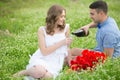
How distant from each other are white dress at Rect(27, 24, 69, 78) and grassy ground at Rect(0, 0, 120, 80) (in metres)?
0.32

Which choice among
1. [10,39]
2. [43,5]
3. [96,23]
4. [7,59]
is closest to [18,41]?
[10,39]

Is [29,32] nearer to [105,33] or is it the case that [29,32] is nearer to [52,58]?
[52,58]

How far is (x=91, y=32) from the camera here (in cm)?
1423

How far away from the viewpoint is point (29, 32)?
14.2 m

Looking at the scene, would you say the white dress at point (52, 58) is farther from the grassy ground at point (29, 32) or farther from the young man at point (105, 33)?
the young man at point (105, 33)

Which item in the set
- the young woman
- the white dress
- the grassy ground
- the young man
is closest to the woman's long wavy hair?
the young woman

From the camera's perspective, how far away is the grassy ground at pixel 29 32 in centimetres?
835

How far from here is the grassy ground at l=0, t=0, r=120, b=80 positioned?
8352 millimetres

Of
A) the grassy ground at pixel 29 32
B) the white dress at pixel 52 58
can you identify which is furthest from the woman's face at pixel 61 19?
the grassy ground at pixel 29 32

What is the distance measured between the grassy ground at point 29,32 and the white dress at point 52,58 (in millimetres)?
316

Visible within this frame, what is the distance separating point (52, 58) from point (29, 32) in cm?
476

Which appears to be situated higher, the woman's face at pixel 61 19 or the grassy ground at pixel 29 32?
the woman's face at pixel 61 19

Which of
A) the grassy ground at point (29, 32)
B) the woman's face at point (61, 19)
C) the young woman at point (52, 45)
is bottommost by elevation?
the grassy ground at point (29, 32)

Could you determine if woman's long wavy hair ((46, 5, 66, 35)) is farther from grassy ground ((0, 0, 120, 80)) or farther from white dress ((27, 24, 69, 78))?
grassy ground ((0, 0, 120, 80))
